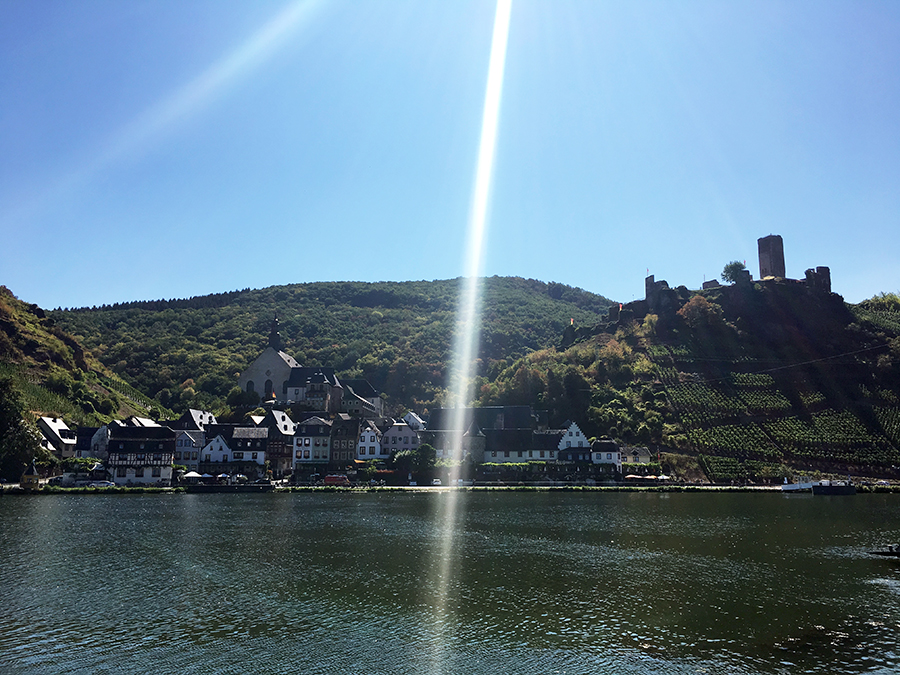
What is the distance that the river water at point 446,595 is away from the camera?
19047 millimetres

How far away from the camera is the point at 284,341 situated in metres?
162

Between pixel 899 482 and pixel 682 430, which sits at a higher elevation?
pixel 682 430

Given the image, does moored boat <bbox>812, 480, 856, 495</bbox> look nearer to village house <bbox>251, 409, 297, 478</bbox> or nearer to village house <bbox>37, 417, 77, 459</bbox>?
village house <bbox>251, 409, 297, 478</bbox>

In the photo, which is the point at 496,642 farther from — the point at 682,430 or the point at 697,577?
the point at 682,430

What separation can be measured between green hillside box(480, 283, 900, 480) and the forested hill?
1025 inches

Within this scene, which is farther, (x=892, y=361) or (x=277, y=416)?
(x=892, y=361)

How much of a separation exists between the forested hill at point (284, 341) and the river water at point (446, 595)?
87.5 meters

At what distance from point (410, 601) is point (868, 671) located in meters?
15.5

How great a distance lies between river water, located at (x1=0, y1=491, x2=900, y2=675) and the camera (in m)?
19.0

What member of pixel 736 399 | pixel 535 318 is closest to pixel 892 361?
pixel 736 399

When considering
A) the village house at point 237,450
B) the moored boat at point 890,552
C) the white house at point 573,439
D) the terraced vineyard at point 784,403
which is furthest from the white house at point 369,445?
the moored boat at point 890,552

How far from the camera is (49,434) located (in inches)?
3268

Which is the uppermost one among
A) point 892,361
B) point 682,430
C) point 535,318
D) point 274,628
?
point 535,318

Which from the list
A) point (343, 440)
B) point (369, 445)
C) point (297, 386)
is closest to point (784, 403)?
point (369, 445)
